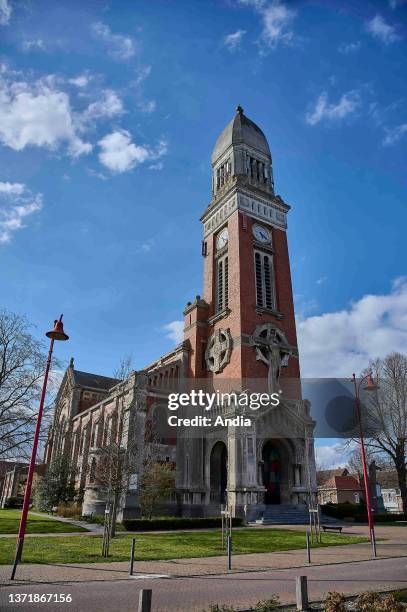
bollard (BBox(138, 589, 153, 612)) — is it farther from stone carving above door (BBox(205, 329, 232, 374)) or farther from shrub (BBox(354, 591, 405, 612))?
stone carving above door (BBox(205, 329, 232, 374))

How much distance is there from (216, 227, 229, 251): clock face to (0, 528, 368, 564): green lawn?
29.0m

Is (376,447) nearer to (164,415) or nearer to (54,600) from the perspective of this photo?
(164,415)

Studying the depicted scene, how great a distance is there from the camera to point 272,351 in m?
39.0

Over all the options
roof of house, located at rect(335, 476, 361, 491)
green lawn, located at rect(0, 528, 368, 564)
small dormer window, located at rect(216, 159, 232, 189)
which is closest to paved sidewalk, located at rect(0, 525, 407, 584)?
green lawn, located at rect(0, 528, 368, 564)

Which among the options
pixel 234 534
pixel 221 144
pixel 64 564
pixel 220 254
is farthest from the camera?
pixel 221 144

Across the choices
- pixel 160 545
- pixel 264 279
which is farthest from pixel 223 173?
pixel 160 545

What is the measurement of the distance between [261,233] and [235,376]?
16.8 metres

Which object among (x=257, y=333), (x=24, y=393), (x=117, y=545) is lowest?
(x=117, y=545)

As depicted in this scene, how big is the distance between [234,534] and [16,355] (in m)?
17.8

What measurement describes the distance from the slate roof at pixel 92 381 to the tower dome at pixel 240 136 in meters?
36.5

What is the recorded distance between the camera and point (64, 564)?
14.1 m

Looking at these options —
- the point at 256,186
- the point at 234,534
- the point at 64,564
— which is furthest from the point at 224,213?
the point at 64,564

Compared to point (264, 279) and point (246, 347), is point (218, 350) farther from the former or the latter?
point (264, 279)

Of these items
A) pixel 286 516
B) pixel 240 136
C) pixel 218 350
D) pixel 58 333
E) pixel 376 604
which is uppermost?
pixel 240 136
